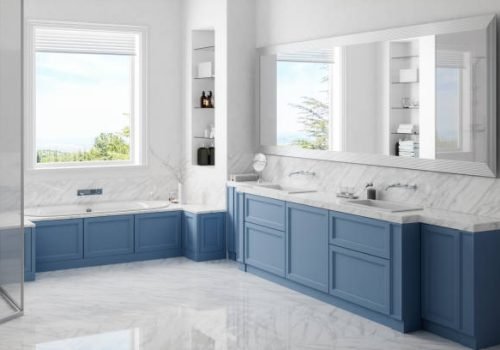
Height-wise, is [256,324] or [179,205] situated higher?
[179,205]

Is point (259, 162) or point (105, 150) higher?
point (105, 150)

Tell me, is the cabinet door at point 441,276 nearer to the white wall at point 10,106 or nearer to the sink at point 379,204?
the sink at point 379,204

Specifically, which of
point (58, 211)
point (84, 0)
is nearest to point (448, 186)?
point (58, 211)

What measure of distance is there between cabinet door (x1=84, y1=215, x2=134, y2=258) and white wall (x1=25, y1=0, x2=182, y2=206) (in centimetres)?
67

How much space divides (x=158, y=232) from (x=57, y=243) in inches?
42.5

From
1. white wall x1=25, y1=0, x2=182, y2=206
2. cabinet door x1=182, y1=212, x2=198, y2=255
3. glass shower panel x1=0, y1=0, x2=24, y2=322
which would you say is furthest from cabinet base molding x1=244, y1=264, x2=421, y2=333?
glass shower panel x1=0, y1=0, x2=24, y2=322

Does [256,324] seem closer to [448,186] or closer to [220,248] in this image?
[448,186]

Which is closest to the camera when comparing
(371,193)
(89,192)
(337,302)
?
(337,302)

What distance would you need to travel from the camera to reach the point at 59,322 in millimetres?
5496

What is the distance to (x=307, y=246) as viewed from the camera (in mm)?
6254

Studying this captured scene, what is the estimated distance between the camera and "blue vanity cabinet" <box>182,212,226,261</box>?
7.66m

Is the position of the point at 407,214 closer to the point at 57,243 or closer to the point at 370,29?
the point at 370,29

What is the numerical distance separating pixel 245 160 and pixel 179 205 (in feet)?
2.97

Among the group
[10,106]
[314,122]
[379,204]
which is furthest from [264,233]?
[10,106]
